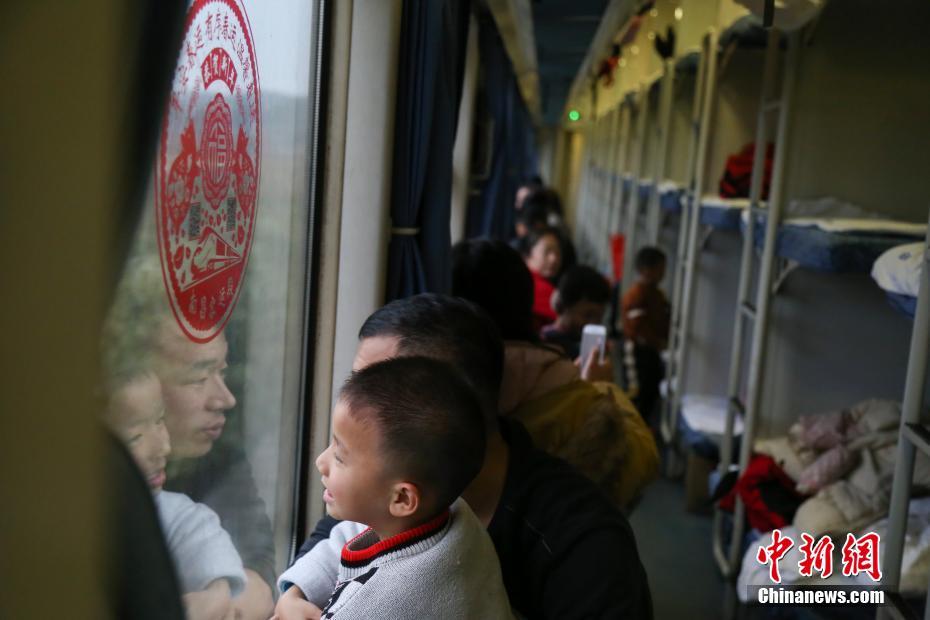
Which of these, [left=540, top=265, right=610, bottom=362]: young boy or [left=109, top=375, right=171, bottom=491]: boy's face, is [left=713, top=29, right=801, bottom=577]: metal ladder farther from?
[left=109, top=375, right=171, bottom=491]: boy's face

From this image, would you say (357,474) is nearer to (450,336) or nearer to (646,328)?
(450,336)

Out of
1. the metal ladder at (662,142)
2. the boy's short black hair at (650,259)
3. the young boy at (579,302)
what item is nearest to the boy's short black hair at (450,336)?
the young boy at (579,302)

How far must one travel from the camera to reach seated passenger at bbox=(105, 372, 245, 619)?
1299mm

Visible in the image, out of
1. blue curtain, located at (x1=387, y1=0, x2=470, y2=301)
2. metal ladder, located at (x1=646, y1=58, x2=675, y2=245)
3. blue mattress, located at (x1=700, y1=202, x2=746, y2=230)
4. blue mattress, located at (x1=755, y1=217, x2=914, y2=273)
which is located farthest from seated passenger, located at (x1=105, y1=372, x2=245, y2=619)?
metal ladder, located at (x1=646, y1=58, x2=675, y2=245)

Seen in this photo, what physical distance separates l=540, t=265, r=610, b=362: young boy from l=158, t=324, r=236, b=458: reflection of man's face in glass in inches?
103

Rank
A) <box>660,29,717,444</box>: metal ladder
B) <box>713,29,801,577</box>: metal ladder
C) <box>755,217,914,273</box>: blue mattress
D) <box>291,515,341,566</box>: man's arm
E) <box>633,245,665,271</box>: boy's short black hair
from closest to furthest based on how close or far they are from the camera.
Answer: <box>291,515,341,566</box>: man's arm → <box>755,217,914,273</box>: blue mattress → <box>713,29,801,577</box>: metal ladder → <box>660,29,717,444</box>: metal ladder → <box>633,245,665,271</box>: boy's short black hair

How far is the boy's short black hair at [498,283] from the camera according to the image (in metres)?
2.74

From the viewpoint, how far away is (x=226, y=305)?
5.56 ft

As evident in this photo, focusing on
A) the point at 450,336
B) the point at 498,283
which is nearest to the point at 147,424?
the point at 450,336

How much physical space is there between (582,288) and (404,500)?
3032 millimetres

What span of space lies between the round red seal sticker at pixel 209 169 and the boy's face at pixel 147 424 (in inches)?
5.9

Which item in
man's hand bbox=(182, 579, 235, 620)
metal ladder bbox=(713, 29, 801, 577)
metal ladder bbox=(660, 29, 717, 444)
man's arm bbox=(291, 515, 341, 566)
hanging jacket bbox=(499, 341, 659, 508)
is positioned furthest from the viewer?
metal ladder bbox=(660, 29, 717, 444)

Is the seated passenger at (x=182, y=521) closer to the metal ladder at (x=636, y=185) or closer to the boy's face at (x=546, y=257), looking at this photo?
the boy's face at (x=546, y=257)

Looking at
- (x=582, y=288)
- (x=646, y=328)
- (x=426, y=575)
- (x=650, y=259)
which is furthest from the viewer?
(x=646, y=328)
